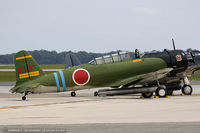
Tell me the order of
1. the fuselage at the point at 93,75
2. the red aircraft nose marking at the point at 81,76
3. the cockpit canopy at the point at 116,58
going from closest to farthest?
the fuselage at the point at 93,75 → the red aircraft nose marking at the point at 81,76 → the cockpit canopy at the point at 116,58

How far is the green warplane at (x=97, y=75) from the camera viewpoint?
21828mm

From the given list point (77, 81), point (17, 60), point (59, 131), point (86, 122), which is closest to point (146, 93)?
point (77, 81)

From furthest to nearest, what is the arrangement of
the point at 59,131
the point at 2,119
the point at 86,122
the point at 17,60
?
the point at 17,60 < the point at 2,119 < the point at 86,122 < the point at 59,131

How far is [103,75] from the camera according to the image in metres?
22.6

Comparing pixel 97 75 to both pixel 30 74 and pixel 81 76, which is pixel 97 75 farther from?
pixel 30 74

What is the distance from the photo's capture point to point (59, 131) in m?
9.02

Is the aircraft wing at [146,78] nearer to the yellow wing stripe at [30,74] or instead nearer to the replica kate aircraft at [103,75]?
the replica kate aircraft at [103,75]

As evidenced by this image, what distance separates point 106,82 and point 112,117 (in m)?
10.6

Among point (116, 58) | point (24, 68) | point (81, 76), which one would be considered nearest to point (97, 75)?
point (81, 76)

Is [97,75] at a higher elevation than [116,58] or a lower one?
lower

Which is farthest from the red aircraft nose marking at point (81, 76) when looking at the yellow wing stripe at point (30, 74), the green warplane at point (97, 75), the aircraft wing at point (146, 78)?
the yellow wing stripe at point (30, 74)

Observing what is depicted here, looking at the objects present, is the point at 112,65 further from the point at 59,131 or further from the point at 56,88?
the point at 59,131

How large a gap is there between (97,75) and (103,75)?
1.12 feet

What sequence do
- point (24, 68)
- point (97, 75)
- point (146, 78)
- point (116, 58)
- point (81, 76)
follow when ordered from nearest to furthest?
point (24, 68) < point (81, 76) < point (146, 78) < point (97, 75) < point (116, 58)
